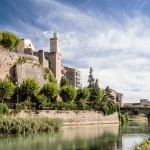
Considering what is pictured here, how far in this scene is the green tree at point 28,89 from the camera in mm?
68062

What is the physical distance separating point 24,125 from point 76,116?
25.7 meters

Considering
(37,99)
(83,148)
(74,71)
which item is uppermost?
(74,71)

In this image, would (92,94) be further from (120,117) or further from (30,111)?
(30,111)

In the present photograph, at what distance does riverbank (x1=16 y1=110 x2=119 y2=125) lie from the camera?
61.7 meters

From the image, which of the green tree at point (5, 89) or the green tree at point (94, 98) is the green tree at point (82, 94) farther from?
the green tree at point (5, 89)

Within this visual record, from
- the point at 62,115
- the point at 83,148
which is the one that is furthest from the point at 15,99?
the point at 83,148

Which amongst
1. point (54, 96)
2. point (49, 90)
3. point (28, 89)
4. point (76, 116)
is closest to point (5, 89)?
point (28, 89)

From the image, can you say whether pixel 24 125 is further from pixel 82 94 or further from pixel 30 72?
pixel 82 94

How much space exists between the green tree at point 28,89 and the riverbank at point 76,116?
6.52 metres

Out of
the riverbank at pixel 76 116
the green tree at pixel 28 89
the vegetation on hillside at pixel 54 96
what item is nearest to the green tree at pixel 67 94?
the vegetation on hillside at pixel 54 96

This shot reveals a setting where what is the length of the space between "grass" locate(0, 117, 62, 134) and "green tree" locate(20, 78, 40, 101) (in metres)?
18.1

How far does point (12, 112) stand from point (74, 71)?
163ft

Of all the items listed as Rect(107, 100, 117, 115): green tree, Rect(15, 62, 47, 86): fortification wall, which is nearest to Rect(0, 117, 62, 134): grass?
Rect(15, 62, 47, 86): fortification wall

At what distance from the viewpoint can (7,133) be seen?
44.1 meters
